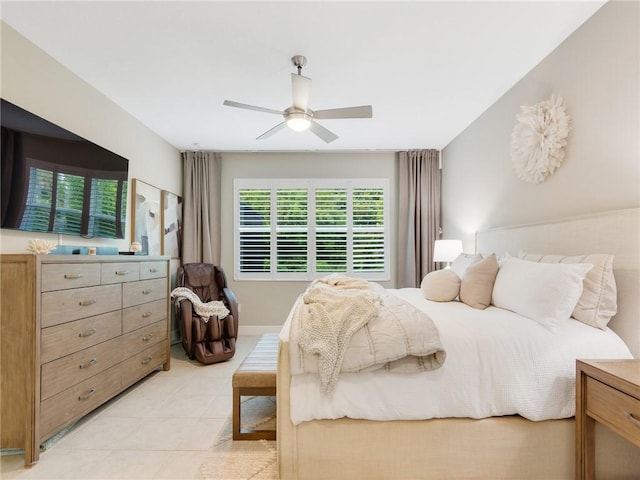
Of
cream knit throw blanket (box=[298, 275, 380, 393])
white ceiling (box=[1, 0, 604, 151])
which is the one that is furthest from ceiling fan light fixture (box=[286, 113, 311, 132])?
cream knit throw blanket (box=[298, 275, 380, 393])

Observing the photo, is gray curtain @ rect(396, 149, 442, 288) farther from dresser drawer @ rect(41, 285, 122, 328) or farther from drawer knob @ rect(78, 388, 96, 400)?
drawer knob @ rect(78, 388, 96, 400)

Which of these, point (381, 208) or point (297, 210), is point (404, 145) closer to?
point (381, 208)

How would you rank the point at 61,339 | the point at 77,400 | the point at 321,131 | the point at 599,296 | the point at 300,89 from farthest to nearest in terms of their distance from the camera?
the point at 321,131 → the point at 300,89 → the point at 77,400 → the point at 61,339 → the point at 599,296

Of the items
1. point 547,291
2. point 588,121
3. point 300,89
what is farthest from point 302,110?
point 547,291

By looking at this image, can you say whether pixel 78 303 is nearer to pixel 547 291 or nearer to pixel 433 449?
pixel 433 449

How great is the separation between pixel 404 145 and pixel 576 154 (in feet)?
8.21

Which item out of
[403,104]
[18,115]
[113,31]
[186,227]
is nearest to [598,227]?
[403,104]

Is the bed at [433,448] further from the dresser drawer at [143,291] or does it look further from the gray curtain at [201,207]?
the gray curtain at [201,207]

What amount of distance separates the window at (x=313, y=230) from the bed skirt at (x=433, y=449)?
323cm

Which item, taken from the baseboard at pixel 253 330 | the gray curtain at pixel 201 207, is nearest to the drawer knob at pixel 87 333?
the gray curtain at pixel 201 207

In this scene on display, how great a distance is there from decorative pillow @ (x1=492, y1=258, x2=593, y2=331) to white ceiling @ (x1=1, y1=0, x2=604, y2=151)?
1563 millimetres

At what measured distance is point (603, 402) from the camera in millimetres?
1397

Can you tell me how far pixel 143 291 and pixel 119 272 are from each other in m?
0.41

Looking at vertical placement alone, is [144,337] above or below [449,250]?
below
